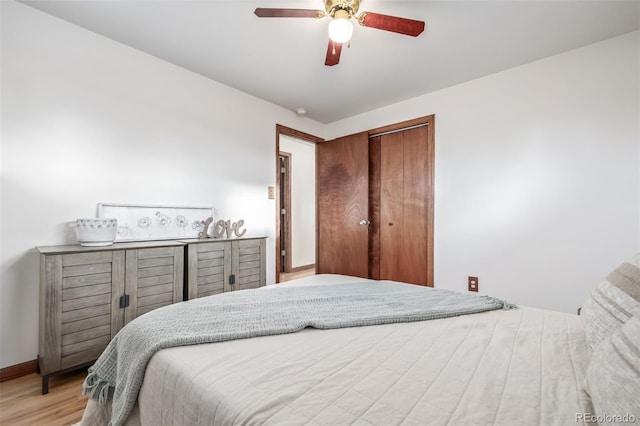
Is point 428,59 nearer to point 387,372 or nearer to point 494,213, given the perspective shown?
point 494,213

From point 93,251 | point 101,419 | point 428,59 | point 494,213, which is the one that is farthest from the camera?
point 494,213

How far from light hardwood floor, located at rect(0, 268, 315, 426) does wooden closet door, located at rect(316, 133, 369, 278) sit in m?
2.79

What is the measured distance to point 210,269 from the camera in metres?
2.43

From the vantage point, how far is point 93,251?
1808 millimetres

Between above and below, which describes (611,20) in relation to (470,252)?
above

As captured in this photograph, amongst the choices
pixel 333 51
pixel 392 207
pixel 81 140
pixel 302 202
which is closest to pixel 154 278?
pixel 81 140

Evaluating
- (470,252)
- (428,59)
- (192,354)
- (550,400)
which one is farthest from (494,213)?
(192,354)

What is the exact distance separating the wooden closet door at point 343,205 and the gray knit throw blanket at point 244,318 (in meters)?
2.18

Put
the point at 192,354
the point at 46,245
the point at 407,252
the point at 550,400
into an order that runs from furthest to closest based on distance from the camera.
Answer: the point at 407,252 < the point at 46,245 < the point at 192,354 < the point at 550,400

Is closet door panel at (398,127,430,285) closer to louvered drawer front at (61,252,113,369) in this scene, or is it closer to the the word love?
the the word love

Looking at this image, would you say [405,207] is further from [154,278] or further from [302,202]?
[154,278]

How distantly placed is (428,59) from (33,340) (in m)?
3.74

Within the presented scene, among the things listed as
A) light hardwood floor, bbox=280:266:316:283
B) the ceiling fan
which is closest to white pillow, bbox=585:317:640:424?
the ceiling fan

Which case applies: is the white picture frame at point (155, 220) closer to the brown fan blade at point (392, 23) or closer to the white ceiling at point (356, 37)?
the white ceiling at point (356, 37)
